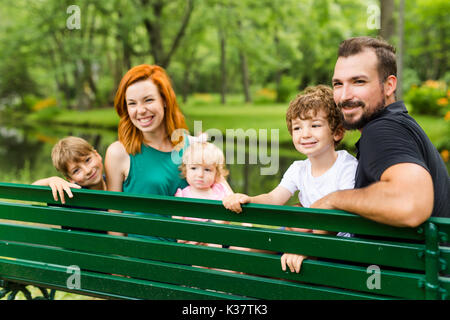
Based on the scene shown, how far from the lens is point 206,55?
2773 cm

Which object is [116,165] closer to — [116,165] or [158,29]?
[116,165]

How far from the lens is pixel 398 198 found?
1639 mm

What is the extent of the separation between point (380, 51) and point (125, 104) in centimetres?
169

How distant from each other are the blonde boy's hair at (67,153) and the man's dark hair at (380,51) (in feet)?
5.73

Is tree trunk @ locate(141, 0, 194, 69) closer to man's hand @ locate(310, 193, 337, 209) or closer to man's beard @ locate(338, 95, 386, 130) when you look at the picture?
man's beard @ locate(338, 95, 386, 130)

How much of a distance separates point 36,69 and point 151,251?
2993 cm

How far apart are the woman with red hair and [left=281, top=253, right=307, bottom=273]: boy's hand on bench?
131cm

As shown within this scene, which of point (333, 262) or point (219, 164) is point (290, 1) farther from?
point (333, 262)

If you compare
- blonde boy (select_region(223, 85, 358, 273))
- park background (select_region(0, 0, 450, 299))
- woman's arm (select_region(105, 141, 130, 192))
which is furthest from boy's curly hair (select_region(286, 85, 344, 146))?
park background (select_region(0, 0, 450, 299))

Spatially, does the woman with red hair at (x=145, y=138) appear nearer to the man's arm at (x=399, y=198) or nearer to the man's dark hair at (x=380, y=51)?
the man's dark hair at (x=380, y=51)

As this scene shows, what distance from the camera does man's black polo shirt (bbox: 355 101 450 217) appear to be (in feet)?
5.81

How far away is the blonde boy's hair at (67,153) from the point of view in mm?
2812

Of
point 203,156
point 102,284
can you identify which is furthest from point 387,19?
point 102,284

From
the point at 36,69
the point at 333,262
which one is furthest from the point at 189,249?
the point at 36,69
